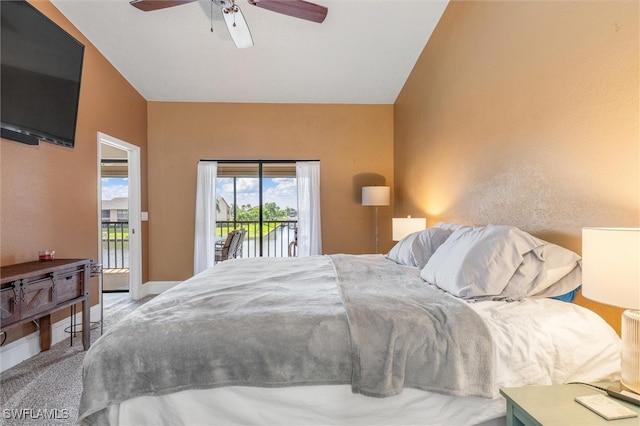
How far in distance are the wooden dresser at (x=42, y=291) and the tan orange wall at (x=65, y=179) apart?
305 millimetres

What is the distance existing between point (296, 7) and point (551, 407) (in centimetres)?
266

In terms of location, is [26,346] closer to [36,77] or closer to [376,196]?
[36,77]

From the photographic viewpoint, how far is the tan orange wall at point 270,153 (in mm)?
4508

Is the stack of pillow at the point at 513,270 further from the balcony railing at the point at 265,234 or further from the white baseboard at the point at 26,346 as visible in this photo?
the balcony railing at the point at 265,234

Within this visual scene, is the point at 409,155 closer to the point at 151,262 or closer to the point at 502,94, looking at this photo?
the point at 502,94

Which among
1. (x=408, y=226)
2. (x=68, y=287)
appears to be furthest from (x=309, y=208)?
(x=68, y=287)

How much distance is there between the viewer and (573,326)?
1.25 metres

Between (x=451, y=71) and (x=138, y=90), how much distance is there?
12.7ft

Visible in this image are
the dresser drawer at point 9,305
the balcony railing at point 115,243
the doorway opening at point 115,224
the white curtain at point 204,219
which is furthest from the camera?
the balcony railing at point 115,243

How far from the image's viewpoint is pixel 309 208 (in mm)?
4594

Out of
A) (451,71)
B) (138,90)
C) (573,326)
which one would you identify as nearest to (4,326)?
(573,326)

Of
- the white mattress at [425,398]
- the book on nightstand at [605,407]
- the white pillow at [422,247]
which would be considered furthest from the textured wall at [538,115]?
the book on nightstand at [605,407]

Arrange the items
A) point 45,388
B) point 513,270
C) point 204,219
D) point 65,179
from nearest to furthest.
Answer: point 513,270
point 45,388
point 65,179
point 204,219

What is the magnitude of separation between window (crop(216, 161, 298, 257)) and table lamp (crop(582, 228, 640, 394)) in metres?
3.90
